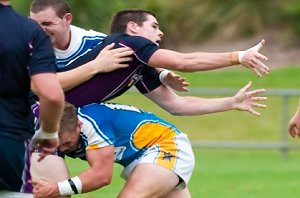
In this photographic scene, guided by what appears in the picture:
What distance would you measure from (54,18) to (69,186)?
111cm

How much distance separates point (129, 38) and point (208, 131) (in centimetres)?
1462

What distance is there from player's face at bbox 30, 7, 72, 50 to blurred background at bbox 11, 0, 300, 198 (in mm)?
3234

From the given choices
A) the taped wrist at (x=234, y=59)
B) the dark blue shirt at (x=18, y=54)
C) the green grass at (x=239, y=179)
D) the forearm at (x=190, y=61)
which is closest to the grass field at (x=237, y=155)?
the green grass at (x=239, y=179)

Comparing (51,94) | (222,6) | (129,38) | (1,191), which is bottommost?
(1,191)

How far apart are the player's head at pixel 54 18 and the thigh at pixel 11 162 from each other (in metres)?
1.57

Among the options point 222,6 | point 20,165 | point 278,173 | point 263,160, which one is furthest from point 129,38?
point 222,6

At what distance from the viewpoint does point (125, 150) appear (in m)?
8.23

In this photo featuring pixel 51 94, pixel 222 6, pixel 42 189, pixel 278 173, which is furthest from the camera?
pixel 222 6

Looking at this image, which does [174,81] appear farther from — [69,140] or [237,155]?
[237,155]

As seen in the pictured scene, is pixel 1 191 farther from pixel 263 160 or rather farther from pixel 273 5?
pixel 273 5

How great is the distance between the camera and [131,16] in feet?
27.6

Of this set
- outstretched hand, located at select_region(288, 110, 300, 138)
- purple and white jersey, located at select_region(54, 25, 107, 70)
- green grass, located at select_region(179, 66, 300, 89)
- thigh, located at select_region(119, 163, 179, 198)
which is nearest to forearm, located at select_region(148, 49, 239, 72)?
purple and white jersey, located at select_region(54, 25, 107, 70)

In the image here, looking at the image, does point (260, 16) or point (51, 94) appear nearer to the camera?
point (51, 94)

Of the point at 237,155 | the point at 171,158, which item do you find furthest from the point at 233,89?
the point at 171,158
